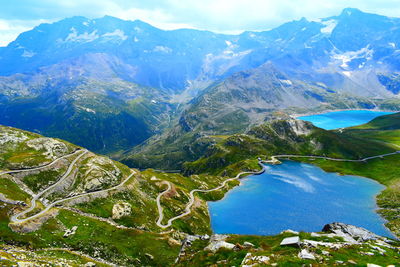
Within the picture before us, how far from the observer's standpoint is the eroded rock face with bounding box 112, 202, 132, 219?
107 m

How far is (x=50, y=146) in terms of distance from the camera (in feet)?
475

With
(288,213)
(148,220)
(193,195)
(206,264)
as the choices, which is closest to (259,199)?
(288,213)

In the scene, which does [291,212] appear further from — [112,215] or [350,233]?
[112,215]

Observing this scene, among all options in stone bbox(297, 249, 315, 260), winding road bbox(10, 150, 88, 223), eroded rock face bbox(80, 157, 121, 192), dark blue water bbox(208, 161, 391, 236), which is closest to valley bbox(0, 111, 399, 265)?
winding road bbox(10, 150, 88, 223)

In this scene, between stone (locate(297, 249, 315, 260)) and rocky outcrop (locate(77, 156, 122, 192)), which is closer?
stone (locate(297, 249, 315, 260))

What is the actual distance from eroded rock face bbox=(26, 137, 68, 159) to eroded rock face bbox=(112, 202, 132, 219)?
174 feet

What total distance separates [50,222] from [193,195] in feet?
336

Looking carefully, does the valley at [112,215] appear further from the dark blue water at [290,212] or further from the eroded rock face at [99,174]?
the dark blue water at [290,212]

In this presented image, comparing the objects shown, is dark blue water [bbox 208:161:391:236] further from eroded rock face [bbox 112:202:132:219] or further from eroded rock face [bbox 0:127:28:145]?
eroded rock face [bbox 0:127:28:145]

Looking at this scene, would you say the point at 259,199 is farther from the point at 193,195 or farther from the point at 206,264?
the point at 206,264

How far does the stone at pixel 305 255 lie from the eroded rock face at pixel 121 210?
8258cm

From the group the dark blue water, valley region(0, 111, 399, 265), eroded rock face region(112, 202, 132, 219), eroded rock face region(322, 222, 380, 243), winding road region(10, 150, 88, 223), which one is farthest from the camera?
the dark blue water

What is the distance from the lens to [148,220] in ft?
377

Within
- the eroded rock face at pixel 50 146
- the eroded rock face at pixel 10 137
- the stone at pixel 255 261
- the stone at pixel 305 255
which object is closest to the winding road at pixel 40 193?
the eroded rock face at pixel 50 146
